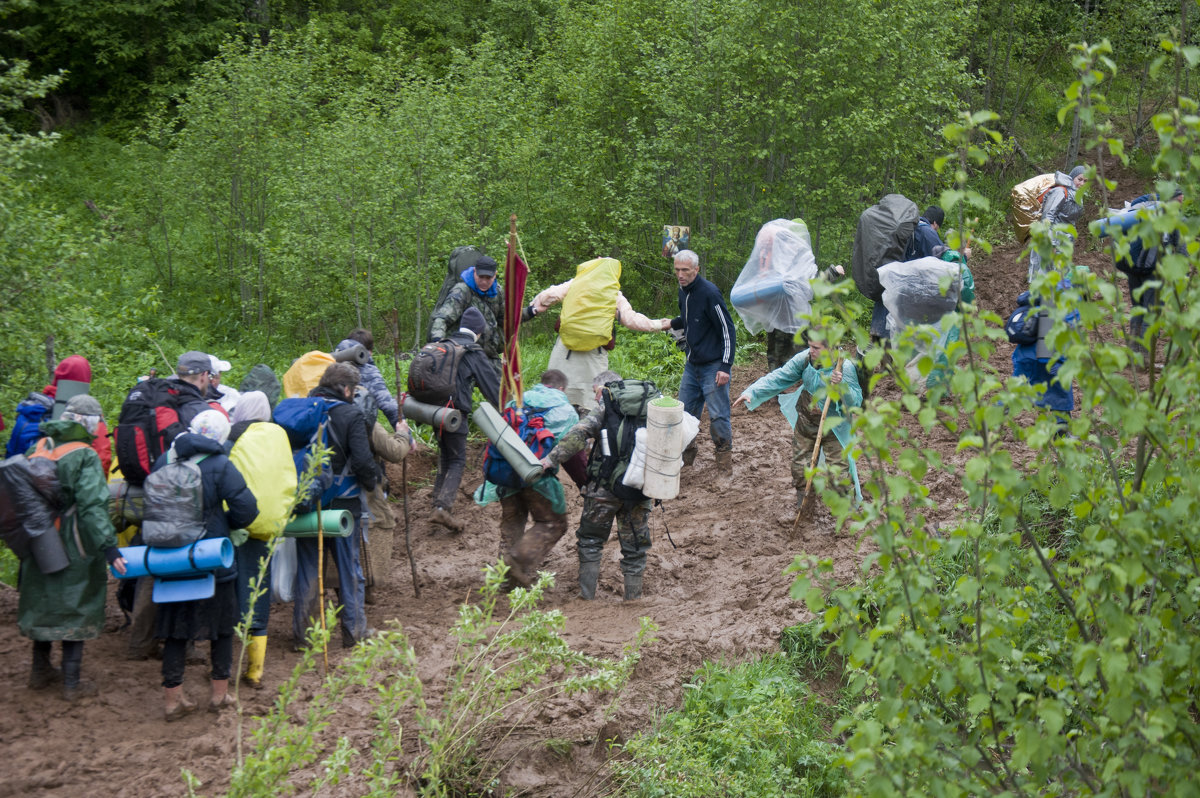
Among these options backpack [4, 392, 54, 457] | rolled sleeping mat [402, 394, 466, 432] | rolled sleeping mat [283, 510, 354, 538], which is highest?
backpack [4, 392, 54, 457]

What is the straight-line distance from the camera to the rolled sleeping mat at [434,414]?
325 inches

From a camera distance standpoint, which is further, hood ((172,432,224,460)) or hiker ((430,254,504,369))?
hiker ((430,254,504,369))

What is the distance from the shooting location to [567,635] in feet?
22.1

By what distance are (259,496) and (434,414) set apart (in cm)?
255

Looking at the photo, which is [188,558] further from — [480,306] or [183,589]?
[480,306]

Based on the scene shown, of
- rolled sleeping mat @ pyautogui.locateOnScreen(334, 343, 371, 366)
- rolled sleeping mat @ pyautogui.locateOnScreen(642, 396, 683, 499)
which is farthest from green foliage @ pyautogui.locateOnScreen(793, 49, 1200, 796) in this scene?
rolled sleeping mat @ pyautogui.locateOnScreen(334, 343, 371, 366)

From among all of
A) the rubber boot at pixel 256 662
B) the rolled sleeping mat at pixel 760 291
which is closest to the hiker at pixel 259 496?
the rubber boot at pixel 256 662

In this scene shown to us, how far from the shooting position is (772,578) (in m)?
7.68

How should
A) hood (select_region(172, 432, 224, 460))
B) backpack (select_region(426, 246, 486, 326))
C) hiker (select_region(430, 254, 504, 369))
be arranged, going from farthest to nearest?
backpack (select_region(426, 246, 486, 326)) → hiker (select_region(430, 254, 504, 369)) → hood (select_region(172, 432, 224, 460))

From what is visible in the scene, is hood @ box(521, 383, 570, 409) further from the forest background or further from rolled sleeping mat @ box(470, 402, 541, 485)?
the forest background

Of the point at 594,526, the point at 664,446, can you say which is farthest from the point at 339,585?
the point at 664,446

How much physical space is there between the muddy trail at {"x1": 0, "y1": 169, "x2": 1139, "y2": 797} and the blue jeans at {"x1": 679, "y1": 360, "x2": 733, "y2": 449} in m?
0.50

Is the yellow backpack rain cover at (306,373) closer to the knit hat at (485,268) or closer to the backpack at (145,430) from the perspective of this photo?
the backpack at (145,430)

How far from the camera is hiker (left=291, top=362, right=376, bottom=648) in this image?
655cm
